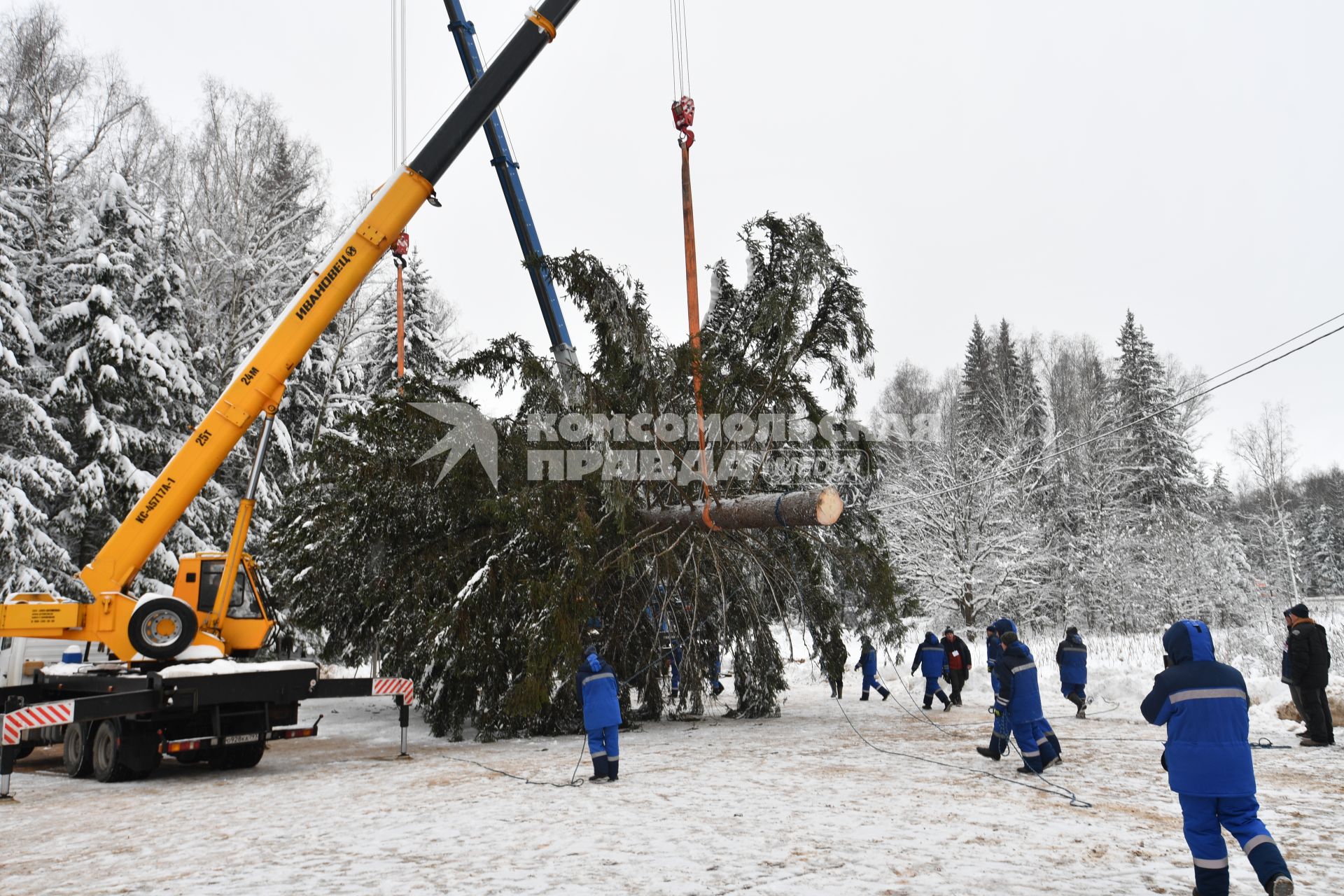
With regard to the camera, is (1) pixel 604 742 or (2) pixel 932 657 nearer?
(1) pixel 604 742

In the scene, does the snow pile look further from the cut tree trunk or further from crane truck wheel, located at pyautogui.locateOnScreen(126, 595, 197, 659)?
the cut tree trunk

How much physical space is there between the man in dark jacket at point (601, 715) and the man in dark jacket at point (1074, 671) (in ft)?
25.6

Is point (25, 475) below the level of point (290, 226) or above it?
below

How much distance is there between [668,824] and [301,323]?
7167mm

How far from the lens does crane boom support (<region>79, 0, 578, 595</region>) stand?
9586mm

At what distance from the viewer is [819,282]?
11.2 meters

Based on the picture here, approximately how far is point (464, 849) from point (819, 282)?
26.7 ft

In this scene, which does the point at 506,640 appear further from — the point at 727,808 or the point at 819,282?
the point at 819,282

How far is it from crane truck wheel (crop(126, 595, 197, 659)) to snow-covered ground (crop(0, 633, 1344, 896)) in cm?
138

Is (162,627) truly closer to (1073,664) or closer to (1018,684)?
(1018,684)

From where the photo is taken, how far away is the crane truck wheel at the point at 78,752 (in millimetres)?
9516

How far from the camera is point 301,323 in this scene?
1001 centimetres

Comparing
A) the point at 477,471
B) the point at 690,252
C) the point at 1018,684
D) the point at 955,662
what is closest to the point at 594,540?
the point at 477,471

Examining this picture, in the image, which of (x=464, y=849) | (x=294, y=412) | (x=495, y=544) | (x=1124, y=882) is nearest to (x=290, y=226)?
(x=294, y=412)
